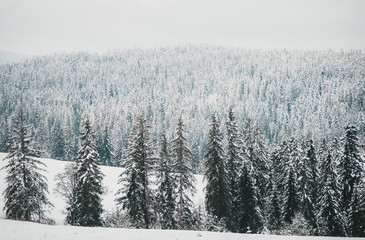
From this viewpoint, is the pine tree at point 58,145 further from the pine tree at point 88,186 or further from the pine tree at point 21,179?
the pine tree at point 88,186

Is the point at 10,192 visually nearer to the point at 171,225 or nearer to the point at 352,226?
the point at 171,225

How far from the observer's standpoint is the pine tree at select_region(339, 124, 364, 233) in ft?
100

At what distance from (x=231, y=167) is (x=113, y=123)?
132 m

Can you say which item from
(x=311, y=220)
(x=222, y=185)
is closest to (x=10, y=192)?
(x=222, y=185)

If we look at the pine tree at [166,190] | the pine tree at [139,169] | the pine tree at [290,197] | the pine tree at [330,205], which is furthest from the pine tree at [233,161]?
the pine tree at [330,205]

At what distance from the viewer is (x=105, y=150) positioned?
85.6 meters

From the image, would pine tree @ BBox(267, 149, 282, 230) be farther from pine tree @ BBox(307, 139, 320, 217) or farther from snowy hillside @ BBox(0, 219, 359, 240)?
snowy hillside @ BBox(0, 219, 359, 240)

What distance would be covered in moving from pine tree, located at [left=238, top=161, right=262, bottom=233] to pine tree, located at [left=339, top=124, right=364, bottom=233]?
10065 mm

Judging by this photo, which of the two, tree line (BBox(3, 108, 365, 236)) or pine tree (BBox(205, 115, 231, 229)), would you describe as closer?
tree line (BBox(3, 108, 365, 236))

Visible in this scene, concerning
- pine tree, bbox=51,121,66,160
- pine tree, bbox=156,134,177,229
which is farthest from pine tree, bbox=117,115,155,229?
pine tree, bbox=51,121,66,160

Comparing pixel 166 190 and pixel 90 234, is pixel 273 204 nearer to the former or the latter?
pixel 166 190

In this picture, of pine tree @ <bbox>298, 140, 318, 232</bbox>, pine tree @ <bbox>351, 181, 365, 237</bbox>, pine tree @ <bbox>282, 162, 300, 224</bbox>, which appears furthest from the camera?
pine tree @ <bbox>282, 162, 300, 224</bbox>

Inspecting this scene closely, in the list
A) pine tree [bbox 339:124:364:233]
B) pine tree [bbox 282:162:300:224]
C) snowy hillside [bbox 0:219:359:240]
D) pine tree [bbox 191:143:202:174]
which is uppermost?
pine tree [bbox 191:143:202:174]

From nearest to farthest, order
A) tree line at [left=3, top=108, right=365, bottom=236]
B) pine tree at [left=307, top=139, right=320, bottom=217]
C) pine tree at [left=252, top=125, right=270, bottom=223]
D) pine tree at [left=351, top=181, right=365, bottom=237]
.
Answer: pine tree at [left=351, top=181, right=365, bottom=237] < tree line at [left=3, top=108, right=365, bottom=236] < pine tree at [left=252, top=125, right=270, bottom=223] < pine tree at [left=307, top=139, right=320, bottom=217]
